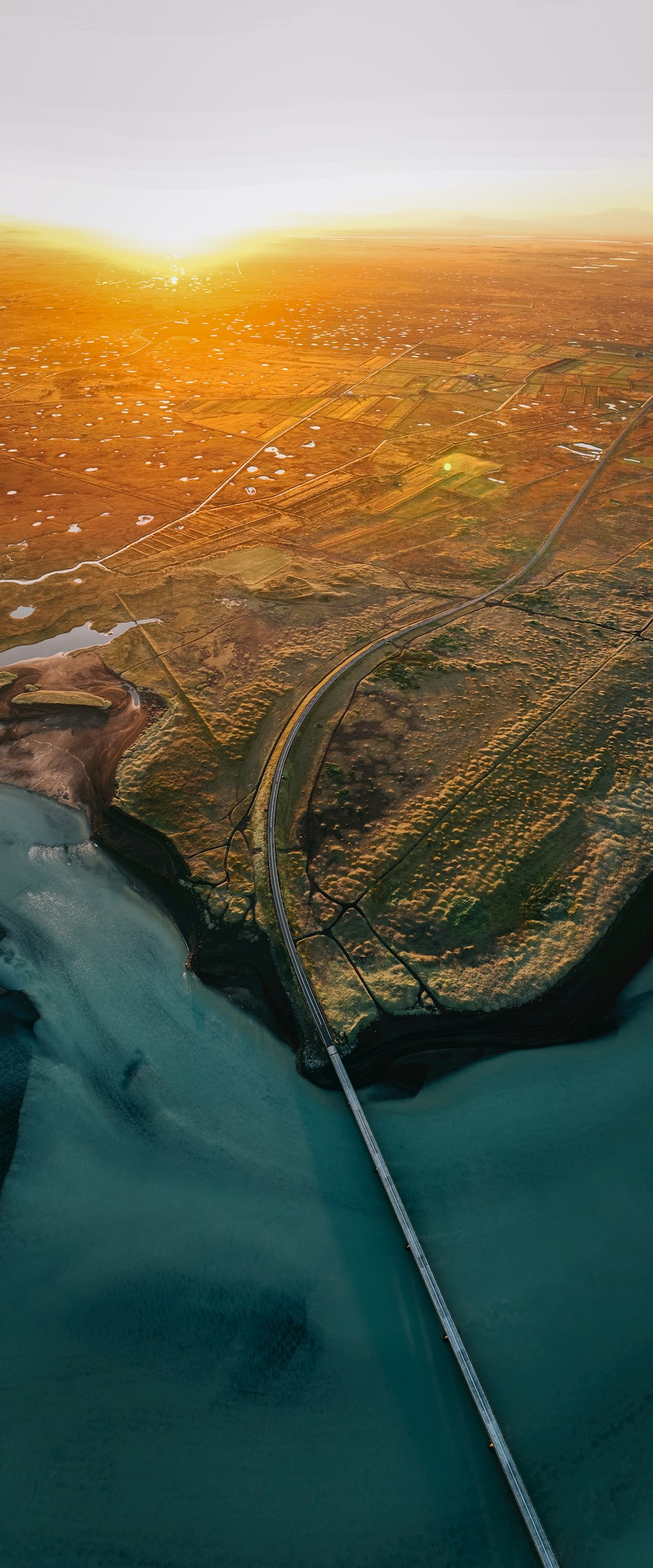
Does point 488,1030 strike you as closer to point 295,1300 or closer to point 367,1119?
point 367,1119

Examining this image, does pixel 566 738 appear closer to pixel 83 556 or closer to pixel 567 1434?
pixel 567 1434

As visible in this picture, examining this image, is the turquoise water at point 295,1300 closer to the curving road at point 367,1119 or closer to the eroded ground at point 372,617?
the curving road at point 367,1119

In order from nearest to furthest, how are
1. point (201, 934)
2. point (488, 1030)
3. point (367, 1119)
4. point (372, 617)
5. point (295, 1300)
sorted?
point (295, 1300)
point (367, 1119)
point (488, 1030)
point (201, 934)
point (372, 617)

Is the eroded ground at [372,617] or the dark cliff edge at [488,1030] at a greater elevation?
the eroded ground at [372,617]

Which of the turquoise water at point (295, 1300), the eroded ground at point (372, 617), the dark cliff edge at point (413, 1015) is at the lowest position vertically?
the turquoise water at point (295, 1300)

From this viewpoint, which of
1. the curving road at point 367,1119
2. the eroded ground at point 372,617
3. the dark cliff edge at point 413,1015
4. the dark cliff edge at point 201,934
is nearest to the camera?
the curving road at point 367,1119

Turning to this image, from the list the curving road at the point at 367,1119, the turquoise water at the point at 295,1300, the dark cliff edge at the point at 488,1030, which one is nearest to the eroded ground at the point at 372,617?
the dark cliff edge at the point at 488,1030

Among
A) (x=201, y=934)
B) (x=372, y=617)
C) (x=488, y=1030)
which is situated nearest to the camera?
(x=488, y=1030)

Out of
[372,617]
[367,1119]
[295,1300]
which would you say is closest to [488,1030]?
[367,1119]
